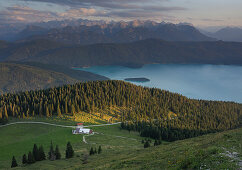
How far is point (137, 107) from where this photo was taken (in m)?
134

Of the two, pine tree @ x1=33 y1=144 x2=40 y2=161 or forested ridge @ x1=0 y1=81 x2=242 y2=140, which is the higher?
pine tree @ x1=33 y1=144 x2=40 y2=161

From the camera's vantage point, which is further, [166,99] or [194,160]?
[166,99]

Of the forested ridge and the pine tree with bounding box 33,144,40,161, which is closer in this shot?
the pine tree with bounding box 33,144,40,161

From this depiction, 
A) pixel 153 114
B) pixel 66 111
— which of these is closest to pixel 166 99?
pixel 153 114

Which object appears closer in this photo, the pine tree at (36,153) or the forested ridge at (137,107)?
the pine tree at (36,153)

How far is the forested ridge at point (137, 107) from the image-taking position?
109 m

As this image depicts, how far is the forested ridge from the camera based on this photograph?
10869 cm

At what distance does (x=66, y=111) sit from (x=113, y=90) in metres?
40.2

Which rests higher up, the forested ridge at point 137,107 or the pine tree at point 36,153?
the pine tree at point 36,153

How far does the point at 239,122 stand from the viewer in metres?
128

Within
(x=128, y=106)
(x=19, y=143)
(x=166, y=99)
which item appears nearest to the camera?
(x=19, y=143)

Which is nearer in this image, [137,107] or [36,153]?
[36,153]

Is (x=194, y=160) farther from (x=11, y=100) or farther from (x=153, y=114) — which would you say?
(x=11, y=100)

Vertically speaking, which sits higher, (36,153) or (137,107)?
(36,153)
